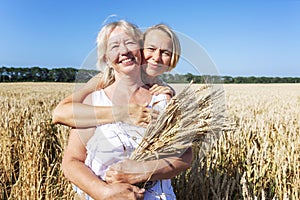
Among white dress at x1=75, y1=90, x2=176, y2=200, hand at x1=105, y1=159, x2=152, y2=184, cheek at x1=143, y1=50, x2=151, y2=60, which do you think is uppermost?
cheek at x1=143, y1=50, x2=151, y2=60

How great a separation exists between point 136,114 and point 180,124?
0.17 meters

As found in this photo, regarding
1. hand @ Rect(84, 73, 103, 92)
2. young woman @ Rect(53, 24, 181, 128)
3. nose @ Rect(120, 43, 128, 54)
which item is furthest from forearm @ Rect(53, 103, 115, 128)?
nose @ Rect(120, 43, 128, 54)

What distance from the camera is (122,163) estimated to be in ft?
4.16

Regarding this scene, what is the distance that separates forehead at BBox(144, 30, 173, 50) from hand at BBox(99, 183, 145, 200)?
0.55 m

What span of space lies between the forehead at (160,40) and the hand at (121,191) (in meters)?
0.55

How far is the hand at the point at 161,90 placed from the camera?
1348 mm

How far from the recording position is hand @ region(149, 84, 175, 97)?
135cm

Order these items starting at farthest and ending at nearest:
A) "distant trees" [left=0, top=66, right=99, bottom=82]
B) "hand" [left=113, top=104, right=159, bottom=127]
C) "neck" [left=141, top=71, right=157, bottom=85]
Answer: "distant trees" [left=0, top=66, right=99, bottom=82]
"neck" [left=141, top=71, right=157, bottom=85]
"hand" [left=113, top=104, right=159, bottom=127]

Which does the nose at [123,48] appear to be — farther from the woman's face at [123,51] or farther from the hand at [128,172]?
the hand at [128,172]

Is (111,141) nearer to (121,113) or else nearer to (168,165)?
(121,113)

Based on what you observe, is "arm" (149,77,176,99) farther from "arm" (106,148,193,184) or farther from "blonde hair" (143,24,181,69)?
"arm" (106,148,193,184)

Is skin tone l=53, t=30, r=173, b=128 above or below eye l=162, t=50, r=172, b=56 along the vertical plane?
below

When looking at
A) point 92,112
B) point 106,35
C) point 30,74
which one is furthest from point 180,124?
point 30,74

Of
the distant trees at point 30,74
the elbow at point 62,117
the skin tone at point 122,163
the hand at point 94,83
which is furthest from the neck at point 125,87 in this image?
the distant trees at point 30,74
